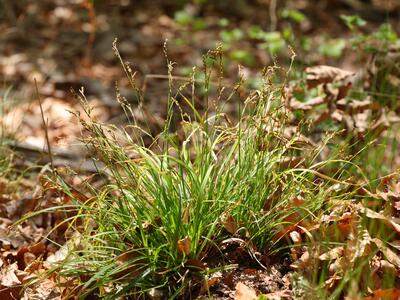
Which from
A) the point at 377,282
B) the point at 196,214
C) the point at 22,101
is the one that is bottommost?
the point at 22,101

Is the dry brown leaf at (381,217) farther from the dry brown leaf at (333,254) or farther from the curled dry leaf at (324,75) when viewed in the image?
the curled dry leaf at (324,75)

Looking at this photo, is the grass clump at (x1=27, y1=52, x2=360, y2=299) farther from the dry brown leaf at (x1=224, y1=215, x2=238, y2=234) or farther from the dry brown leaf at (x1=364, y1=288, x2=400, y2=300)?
the dry brown leaf at (x1=364, y1=288, x2=400, y2=300)

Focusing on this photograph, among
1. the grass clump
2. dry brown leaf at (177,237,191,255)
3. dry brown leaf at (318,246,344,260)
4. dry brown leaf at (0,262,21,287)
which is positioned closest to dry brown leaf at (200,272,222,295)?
the grass clump

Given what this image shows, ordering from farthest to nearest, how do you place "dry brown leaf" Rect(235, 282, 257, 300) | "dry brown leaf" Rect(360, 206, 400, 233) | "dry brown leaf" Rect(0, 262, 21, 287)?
"dry brown leaf" Rect(0, 262, 21, 287)
"dry brown leaf" Rect(360, 206, 400, 233)
"dry brown leaf" Rect(235, 282, 257, 300)

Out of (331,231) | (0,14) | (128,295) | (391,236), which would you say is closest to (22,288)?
(128,295)

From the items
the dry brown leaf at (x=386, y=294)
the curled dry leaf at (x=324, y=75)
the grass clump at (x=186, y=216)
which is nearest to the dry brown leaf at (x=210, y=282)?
the grass clump at (x=186, y=216)

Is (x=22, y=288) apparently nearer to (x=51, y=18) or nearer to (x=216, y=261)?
(x=216, y=261)
